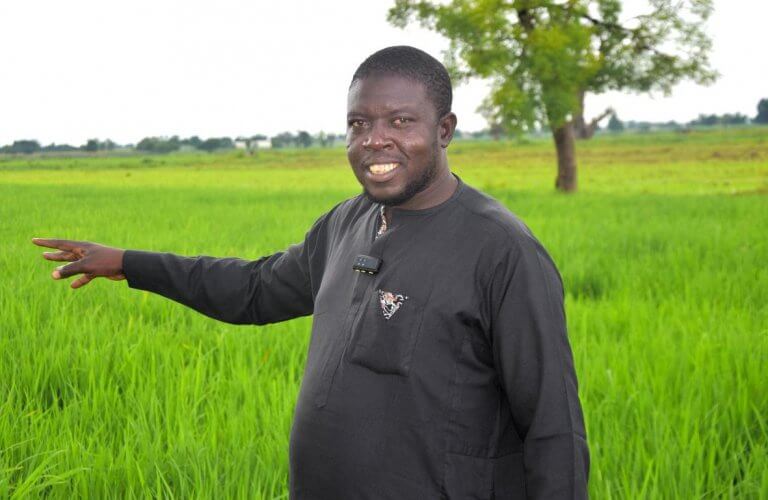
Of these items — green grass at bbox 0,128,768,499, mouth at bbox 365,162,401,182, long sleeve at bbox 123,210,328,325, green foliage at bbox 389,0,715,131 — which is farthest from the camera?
green foliage at bbox 389,0,715,131

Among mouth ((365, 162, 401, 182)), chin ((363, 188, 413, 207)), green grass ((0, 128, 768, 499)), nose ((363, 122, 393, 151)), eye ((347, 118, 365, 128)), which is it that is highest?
eye ((347, 118, 365, 128))

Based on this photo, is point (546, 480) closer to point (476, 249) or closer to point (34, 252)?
point (476, 249)

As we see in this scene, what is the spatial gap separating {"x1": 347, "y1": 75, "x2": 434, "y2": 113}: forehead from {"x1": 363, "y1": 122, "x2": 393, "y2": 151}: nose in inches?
1.6

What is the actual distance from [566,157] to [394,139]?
2061 centimetres

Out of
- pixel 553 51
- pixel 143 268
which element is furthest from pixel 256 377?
pixel 553 51

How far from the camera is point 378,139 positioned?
1580mm

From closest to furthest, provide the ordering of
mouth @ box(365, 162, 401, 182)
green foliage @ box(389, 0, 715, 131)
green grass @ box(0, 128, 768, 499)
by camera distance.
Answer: mouth @ box(365, 162, 401, 182), green grass @ box(0, 128, 768, 499), green foliage @ box(389, 0, 715, 131)

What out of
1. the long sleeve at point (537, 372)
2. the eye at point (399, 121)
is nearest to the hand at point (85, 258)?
the eye at point (399, 121)

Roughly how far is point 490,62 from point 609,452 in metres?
17.7

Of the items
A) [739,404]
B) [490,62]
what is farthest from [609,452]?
[490,62]

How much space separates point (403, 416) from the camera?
5.06 ft

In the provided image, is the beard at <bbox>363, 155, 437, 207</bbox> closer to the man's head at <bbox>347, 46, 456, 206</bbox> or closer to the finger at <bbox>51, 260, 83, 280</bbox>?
the man's head at <bbox>347, 46, 456, 206</bbox>

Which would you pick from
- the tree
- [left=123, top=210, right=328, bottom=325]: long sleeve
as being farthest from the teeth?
the tree

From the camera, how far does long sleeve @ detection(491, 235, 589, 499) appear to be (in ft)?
4.90
